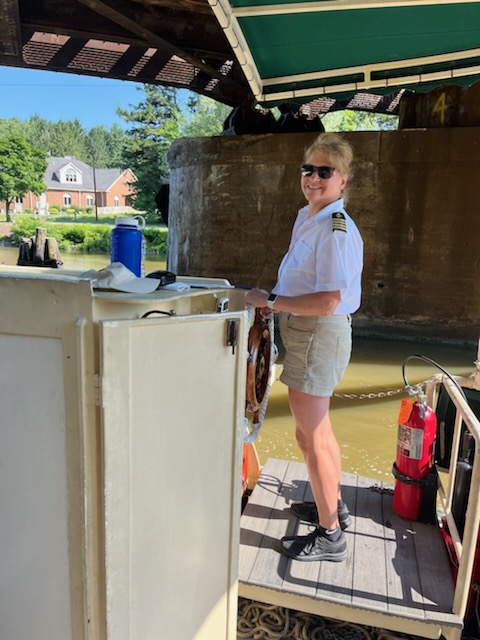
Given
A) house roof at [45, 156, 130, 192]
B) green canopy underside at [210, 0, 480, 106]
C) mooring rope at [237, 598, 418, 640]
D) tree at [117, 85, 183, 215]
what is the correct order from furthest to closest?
house roof at [45, 156, 130, 192] → tree at [117, 85, 183, 215] → green canopy underside at [210, 0, 480, 106] → mooring rope at [237, 598, 418, 640]

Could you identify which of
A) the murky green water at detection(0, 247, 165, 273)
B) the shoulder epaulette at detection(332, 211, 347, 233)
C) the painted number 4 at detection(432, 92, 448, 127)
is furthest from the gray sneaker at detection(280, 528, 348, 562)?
the murky green water at detection(0, 247, 165, 273)

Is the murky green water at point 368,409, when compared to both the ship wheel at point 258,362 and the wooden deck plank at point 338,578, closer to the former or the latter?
the wooden deck plank at point 338,578

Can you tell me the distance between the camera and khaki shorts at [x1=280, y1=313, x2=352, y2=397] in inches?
93.7

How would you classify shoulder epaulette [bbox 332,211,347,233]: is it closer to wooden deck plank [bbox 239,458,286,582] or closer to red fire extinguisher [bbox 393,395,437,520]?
red fire extinguisher [bbox 393,395,437,520]

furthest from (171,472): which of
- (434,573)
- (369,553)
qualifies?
(434,573)

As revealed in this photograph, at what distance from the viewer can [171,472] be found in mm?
1658

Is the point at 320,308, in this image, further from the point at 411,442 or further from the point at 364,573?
the point at 364,573

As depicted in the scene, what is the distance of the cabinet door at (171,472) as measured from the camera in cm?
147

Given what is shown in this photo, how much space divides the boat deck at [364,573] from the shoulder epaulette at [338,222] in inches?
62.2

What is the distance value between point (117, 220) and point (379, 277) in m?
9.42

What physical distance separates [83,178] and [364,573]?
97.3m

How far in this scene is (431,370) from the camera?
926 centimetres

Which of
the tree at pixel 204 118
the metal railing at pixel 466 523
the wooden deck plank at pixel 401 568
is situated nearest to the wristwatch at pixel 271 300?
the metal railing at pixel 466 523

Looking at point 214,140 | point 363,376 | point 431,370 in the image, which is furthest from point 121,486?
point 214,140
